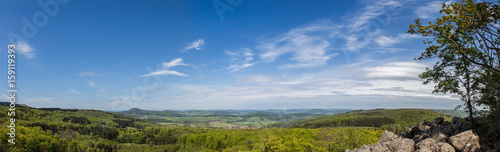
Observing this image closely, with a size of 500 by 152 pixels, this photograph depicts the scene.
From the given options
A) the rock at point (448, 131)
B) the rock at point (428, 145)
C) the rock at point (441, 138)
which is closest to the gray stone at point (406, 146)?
the rock at point (428, 145)

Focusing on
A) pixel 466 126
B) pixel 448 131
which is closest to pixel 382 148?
pixel 448 131

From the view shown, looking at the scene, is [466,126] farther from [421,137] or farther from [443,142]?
[421,137]

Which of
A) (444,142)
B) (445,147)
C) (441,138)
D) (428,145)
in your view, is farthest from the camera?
(441,138)

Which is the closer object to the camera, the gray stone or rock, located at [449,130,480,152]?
rock, located at [449,130,480,152]

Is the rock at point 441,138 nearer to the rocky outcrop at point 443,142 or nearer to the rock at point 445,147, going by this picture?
the rocky outcrop at point 443,142

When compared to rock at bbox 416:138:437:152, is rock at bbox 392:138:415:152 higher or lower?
lower

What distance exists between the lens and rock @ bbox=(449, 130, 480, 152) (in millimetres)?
23375

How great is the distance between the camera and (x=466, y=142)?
24.0 m

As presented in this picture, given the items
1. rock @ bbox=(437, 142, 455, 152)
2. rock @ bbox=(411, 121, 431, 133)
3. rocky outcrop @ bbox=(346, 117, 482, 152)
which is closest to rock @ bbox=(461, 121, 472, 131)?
rocky outcrop @ bbox=(346, 117, 482, 152)

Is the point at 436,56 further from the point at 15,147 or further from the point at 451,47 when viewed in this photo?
the point at 15,147

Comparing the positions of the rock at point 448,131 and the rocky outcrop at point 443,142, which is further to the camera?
the rock at point 448,131

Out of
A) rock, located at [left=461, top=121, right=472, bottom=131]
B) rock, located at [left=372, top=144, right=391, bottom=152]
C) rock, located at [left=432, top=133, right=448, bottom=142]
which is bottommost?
rock, located at [left=372, top=144, right=391, bottom=152]

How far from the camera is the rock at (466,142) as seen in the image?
23.4 m

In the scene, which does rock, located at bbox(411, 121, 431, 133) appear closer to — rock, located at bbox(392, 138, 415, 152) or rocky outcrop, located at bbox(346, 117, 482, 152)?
rocky outcrop, located at bbox(346, 117, 482, 152)
